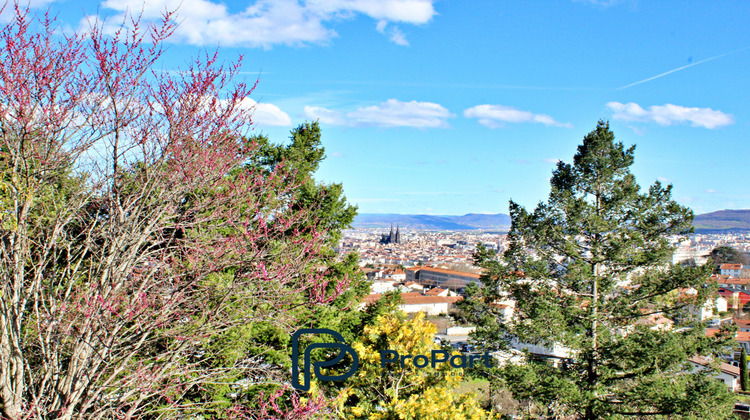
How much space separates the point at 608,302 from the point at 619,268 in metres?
0.81

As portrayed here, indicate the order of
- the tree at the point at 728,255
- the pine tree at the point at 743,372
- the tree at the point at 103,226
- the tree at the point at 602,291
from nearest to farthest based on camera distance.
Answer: the tree at the point at 103,226 → the tree at the point at 602,291 → the pine tree at the point at 743,372 → the tree at the point at 728,255

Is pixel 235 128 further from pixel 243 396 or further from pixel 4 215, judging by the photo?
pixel 243 396

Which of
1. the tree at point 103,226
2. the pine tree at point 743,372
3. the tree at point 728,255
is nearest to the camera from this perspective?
the tree at point 103,226

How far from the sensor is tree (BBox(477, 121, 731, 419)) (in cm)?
846

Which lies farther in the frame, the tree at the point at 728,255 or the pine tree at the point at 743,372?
the tree at the point at 728,255

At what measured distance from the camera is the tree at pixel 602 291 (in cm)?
846

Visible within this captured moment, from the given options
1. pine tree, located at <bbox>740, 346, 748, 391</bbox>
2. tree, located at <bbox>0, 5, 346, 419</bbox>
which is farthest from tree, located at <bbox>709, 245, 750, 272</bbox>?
tree, located at <bbox>0, 5, 346, 419</bbox>

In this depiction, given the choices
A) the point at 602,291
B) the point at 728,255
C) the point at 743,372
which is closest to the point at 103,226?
the point at 602,291

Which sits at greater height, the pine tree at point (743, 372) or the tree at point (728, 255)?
the tree at point (728, 255)

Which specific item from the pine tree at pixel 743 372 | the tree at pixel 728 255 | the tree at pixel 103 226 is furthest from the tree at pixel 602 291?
the tree at pixel 728 255

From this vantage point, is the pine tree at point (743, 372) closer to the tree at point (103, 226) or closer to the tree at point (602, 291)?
the tree at point (602, 291)

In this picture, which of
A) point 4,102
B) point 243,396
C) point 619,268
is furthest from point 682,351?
point 4,102

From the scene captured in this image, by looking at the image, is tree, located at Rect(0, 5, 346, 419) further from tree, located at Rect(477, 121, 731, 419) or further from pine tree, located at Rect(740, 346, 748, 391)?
pine tree, located at Rect(740, 346, 748, 391)

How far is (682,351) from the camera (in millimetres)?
8273
